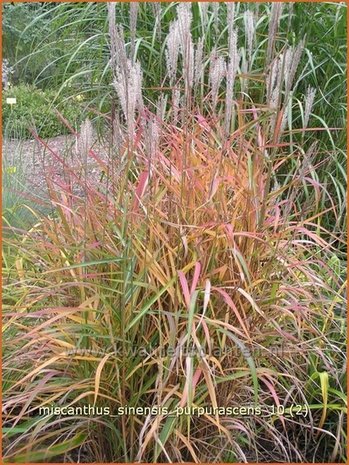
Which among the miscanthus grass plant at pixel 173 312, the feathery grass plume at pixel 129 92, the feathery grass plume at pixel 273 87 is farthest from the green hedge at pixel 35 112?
the feathery grass plume at pixel 129 92

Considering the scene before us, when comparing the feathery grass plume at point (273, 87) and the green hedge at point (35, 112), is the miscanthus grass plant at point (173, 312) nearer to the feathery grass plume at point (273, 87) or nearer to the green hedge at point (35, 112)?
the feathery grass plume at point (273, 87)

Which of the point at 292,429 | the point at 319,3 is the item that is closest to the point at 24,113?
the point at 319,3

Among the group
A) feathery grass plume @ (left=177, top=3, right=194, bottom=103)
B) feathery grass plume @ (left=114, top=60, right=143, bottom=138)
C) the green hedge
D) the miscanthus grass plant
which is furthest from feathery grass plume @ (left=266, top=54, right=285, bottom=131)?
the green hedge

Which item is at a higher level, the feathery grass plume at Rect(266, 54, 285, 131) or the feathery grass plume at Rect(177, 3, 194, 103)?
the feathery grass plume at Rect(177, 3, 194, 103)

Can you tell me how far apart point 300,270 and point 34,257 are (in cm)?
90

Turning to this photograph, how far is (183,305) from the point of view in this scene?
5.74 feet

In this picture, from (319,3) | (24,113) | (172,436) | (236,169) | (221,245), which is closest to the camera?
(172,436)

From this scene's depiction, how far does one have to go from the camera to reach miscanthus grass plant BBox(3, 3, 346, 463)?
164 cm

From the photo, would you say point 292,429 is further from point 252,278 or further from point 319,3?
point 319,3

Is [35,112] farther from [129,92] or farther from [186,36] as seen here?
[129,92]

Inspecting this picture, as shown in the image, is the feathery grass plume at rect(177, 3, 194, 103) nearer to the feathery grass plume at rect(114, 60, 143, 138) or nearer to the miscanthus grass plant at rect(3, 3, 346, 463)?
the miscanthus grass plant at rect(3, 3, 346, 463)

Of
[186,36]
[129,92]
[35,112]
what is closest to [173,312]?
[129,92]

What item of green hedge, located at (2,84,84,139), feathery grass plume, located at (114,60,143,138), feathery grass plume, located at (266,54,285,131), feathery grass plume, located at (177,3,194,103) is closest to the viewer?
feathery grass plume, located at (114,60,143,138)

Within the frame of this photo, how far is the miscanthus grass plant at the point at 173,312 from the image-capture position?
5.37 feet
